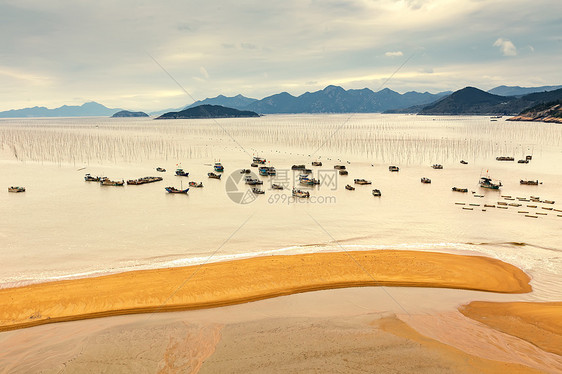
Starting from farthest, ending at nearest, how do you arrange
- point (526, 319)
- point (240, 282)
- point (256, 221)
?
point (256, 221) → point (240, 282) → point (526, 319)

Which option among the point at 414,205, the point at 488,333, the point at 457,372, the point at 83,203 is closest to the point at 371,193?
the point at 414,205

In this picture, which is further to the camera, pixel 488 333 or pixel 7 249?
pixel 7 249

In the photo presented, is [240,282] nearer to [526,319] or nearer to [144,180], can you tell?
[526,319]

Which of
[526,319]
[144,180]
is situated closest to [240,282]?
[526,319]

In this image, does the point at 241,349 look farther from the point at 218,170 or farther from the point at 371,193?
the point at 218,170

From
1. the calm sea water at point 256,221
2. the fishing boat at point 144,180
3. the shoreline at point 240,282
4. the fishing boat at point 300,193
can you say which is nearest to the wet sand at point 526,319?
the shoreline at point 240,282

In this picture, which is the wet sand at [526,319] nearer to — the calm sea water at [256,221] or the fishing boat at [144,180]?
the calm sea water at [256,221]
